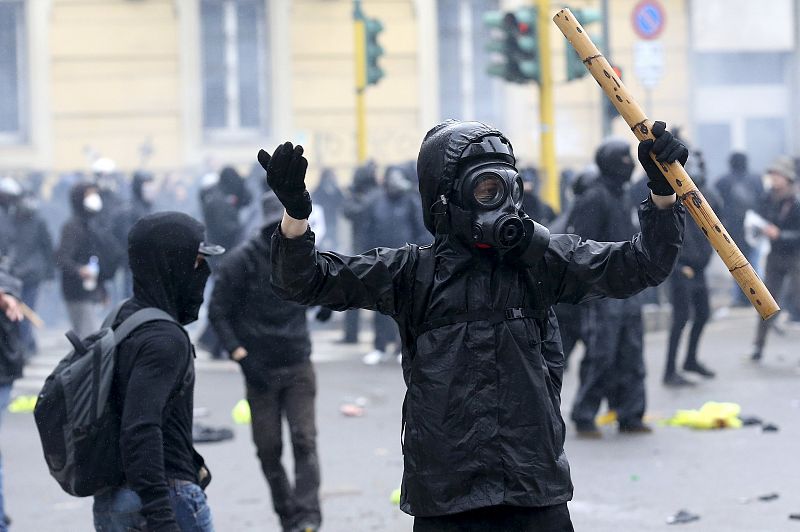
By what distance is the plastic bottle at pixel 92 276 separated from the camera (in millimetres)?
13242

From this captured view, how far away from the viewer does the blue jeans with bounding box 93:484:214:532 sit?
14.5 ft

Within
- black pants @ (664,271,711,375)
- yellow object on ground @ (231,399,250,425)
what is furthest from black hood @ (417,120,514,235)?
black pants @ (664,271,711,375)

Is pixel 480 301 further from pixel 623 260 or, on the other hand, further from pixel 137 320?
pixel 137 320

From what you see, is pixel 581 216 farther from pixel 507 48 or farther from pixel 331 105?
pixel 331 105

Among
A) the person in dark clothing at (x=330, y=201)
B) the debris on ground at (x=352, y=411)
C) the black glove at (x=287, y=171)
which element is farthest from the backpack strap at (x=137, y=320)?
the person in dark clothing at (x=330, y=201)

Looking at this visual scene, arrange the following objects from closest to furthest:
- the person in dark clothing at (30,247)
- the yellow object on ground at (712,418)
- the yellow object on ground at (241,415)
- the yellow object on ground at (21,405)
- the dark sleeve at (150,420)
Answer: the dark sleeve at (150,420) < the yellow object on ground at (712,418) < the yellow object on ground at (241,415) < the yellow object on ground at (21,405) < the person in dark clothing at (30,247)

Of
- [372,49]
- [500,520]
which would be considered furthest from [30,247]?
[500,520]

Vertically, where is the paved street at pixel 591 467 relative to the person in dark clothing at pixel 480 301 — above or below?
below

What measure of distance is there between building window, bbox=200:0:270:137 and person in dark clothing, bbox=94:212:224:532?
21806 millimetres

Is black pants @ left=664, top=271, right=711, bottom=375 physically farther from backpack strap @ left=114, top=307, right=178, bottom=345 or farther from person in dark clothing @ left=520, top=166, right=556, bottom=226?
backpack strap @ left=114, top=307, right=178, bottom=345

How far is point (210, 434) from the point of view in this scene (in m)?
10.3

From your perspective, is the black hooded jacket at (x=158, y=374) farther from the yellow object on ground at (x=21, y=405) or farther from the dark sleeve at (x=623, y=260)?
the yellow object on ground at (x=21, y=405)

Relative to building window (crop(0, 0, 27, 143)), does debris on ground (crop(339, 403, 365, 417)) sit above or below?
below

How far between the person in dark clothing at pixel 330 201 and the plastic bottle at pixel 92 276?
8179 mm
